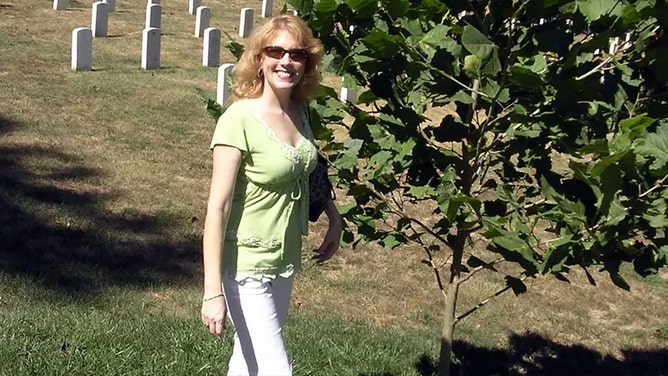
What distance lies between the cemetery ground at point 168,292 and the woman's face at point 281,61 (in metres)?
1.92

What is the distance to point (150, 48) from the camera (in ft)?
48.4

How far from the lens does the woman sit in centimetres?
297

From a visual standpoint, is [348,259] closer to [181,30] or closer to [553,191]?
[553,191]

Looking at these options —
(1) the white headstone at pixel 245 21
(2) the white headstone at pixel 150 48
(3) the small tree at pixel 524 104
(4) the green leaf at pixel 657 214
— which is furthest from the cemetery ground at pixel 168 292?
(1) the white headstone at pixel 245 21

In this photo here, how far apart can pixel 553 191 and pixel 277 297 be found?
1.09m

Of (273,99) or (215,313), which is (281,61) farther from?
(215,313)

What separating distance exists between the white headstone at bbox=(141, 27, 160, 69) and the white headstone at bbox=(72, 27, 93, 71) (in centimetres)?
101

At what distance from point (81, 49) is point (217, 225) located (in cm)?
1160

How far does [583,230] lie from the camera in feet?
10.6

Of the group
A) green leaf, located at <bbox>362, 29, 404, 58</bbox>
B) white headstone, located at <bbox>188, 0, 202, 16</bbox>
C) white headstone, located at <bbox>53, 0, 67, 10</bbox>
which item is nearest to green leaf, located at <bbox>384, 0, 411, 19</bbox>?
green leaf, located at <bbox>362, 29, 404, 58</bbox>

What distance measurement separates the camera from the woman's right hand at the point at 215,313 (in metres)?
2.93

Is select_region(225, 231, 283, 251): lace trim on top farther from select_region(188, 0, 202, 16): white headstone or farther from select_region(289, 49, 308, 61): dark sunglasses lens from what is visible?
select_region(188, 0, 202, 16): white headstone

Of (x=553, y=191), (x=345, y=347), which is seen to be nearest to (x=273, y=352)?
(x=553, y=191)

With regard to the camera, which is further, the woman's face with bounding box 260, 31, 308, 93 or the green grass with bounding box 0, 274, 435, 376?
the green grass with bounding box 0, 274, 435, 376
